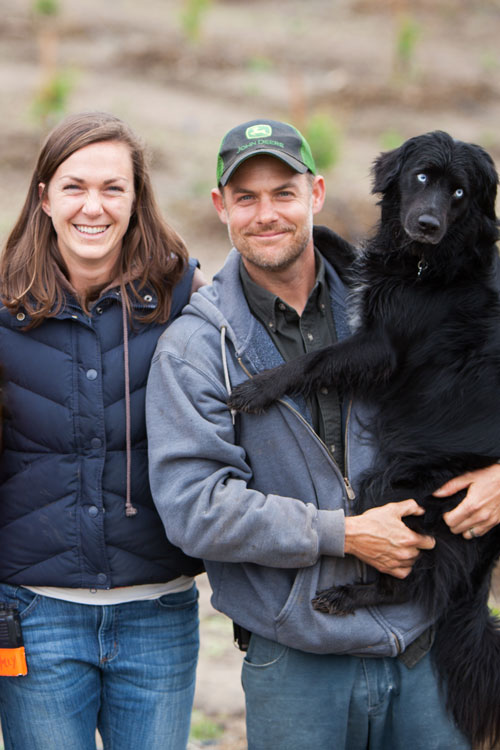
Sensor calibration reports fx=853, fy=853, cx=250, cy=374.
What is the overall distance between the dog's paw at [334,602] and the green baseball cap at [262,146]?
1.15 metres

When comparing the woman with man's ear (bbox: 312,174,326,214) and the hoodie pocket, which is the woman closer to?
the hoodie pocket

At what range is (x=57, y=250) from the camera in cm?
246

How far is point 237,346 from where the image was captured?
2338mm

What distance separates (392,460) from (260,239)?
72 cm

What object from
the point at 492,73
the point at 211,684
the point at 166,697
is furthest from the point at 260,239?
the point at 492,73

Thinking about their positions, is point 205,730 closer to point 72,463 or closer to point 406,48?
point 72,463

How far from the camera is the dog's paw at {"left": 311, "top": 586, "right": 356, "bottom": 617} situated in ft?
7.29

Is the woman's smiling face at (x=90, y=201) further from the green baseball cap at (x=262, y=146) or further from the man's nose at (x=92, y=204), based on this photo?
the green baseball cap at (x=262, y=146)

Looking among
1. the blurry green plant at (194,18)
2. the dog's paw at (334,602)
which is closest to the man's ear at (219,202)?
the dog's paw at (334,602)

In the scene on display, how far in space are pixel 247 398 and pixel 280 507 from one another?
1.01ft

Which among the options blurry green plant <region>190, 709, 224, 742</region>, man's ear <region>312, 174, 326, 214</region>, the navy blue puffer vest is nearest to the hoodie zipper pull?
the navy blue puffer vest

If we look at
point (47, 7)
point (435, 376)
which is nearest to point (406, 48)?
point (47, 7)

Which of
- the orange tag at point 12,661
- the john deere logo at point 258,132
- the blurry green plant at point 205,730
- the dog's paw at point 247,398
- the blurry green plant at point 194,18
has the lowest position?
the blurry green plant at point 205,730

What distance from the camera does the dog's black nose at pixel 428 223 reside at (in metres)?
2.37
